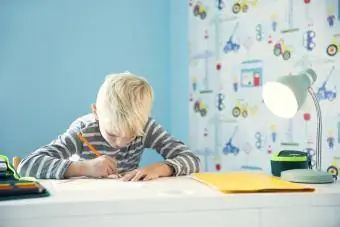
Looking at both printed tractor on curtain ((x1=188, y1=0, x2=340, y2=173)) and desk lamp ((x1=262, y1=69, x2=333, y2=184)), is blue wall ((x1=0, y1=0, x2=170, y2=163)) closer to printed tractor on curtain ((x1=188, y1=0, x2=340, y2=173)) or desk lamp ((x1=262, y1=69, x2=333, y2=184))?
printed tractor on curtain ((x1=188, y1=0, x2=340, y2=173))

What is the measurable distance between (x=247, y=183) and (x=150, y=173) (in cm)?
26

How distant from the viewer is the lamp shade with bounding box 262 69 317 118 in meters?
1.21

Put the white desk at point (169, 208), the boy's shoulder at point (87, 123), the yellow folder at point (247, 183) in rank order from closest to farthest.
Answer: the white desk at point (169, 208) → the yellow folder at point (247, 183) → the boy's shoulder at point (87, 123)

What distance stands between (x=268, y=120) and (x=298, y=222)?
122cm

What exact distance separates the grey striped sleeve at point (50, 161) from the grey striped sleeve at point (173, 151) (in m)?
0.26

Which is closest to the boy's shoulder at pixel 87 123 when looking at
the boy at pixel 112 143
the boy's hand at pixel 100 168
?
the boy at pixel 112 143

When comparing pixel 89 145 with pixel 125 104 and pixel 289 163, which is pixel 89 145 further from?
pixel 289 163

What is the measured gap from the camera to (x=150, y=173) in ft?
4.21

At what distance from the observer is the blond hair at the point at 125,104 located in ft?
4.41

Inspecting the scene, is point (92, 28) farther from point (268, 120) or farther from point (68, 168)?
point (68, 168)

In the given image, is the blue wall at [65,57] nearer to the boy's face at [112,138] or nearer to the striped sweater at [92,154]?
the striped sweater at [92,154]

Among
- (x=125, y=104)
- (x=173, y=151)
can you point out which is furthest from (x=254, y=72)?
(x=125, y=104)

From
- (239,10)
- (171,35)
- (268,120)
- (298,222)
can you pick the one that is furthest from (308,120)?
(171,35)

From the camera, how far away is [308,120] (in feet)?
6.38
